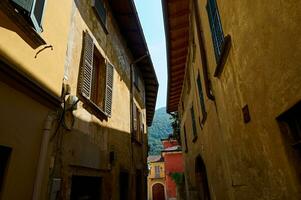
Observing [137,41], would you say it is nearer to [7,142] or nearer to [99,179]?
[99,179]

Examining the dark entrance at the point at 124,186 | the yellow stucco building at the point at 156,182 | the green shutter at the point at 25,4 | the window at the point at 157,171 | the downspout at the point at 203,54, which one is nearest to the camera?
the green shutter at the point at 25,4

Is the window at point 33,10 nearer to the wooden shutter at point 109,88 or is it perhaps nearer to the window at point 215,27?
the window at point 215,27

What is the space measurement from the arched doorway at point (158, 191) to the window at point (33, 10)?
36.0 metres

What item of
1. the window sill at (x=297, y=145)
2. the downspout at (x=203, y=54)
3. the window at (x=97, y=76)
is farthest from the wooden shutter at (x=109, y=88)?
the window sill at (x=297, y=145)

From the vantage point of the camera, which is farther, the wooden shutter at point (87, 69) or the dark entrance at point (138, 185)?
the dark entrance at point (138, 185)

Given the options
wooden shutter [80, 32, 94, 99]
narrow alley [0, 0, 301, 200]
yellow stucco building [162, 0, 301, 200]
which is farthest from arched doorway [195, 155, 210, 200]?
wooden shutter [80, 32, 94, 99]

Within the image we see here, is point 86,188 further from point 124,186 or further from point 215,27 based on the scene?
point 215,27

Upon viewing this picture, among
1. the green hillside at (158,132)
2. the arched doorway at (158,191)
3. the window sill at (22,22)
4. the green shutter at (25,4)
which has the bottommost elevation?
the arched doorway at (158,191)

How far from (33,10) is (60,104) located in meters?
1.53

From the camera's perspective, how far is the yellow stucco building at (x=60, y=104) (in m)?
2.89

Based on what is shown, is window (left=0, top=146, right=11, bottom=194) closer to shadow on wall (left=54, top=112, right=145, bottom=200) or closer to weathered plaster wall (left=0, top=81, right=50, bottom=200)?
weathered plaster wall (left=0, top=81, right=50, bottom=200)

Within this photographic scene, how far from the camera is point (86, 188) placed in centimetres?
534

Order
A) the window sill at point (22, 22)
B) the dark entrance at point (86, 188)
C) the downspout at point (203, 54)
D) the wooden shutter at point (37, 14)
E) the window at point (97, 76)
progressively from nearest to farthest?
the window sill at point (22, 22), the wooden shutter at point (37, 14), the dark entrance at point (86, 188), the window at point (97, 76), the downspout at point (203, 54)

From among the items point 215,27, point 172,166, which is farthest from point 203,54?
point 172,166
